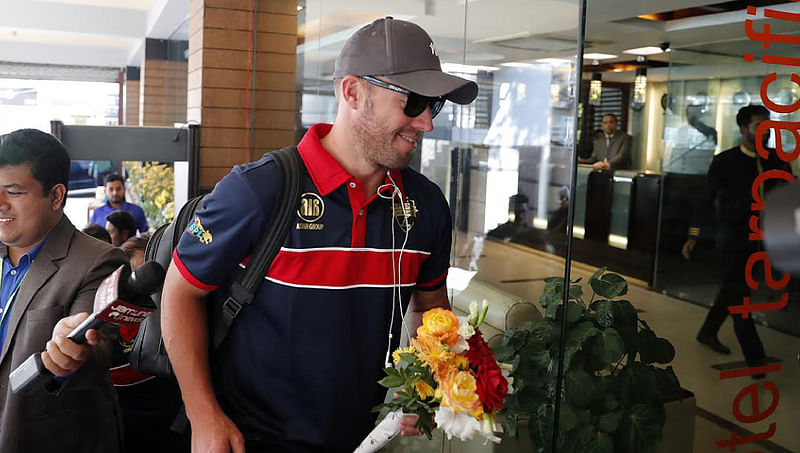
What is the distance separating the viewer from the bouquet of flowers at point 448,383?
142 cm

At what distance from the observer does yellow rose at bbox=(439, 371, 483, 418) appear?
140 cm

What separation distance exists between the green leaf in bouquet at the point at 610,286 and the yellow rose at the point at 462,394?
2.69 ft

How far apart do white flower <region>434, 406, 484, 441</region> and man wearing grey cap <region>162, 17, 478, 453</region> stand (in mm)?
154

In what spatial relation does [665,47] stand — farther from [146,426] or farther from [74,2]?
[74,2]

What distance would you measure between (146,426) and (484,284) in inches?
66.7

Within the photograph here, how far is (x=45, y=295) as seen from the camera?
1.93m

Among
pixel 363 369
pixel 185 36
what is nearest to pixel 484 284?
pixel 363 369

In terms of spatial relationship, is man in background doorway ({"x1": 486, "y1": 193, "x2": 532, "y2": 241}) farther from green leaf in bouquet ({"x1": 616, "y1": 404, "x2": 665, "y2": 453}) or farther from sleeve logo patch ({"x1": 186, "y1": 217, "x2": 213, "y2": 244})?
sleeve logo patch ({"x1": 186, "y1": 217, "x2": 213, "y2": 244})

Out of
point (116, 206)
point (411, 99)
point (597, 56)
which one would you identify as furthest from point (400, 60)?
point (116, 206)

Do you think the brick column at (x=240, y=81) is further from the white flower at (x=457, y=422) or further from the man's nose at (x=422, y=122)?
the white flower at (x=457, y=422)

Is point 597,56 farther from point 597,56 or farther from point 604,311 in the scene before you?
point 604,311

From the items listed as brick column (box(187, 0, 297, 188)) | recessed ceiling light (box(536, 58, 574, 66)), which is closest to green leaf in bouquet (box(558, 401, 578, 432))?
recessed ceiling light (box(536, 58, 574, 66))

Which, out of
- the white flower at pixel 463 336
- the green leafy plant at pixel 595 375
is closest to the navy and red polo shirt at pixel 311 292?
the white flower at pixel 463 336

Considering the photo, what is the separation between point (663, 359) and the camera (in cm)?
220
